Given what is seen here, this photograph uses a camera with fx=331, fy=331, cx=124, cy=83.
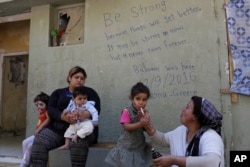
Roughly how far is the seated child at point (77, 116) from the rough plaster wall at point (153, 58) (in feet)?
3.57

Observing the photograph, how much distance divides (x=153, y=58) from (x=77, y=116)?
60.9 inches

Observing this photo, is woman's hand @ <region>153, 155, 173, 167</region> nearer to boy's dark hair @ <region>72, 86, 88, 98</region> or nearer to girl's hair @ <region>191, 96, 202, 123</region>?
girl's hair @ <region>191, 96, 202, 123</region>

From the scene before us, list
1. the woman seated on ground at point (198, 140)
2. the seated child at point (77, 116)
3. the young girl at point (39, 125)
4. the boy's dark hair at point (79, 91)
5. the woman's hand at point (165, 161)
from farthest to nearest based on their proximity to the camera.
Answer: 1. the young girl at point (39, 125)
2. the boy's dark hair at point (79, 91)
3. the seated child at point (77, 116)
4. the woman's hand at point (165, 161)
5. the woman seated on ground at point (198, 140)

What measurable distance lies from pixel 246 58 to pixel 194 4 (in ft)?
3.38

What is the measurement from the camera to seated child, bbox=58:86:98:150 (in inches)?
150

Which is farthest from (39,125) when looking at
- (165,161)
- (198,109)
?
(198,109)

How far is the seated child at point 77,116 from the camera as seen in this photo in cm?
380

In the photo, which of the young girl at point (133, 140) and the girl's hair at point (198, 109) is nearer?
the girl's hair at point (198, 109)

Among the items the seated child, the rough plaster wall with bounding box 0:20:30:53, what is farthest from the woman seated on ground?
the rough plaster wall with bounding box 0:20:30:53

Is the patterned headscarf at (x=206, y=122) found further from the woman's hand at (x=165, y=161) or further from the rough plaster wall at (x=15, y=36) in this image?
the rough plaster wall at (x=15, y=36)

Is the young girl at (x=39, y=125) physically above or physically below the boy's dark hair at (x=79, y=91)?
below

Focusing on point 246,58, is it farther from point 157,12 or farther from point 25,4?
point 25,4

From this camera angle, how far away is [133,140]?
3381mm

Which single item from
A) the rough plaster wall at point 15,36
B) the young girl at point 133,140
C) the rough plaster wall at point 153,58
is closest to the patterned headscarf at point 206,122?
the young girl at point 133,140
